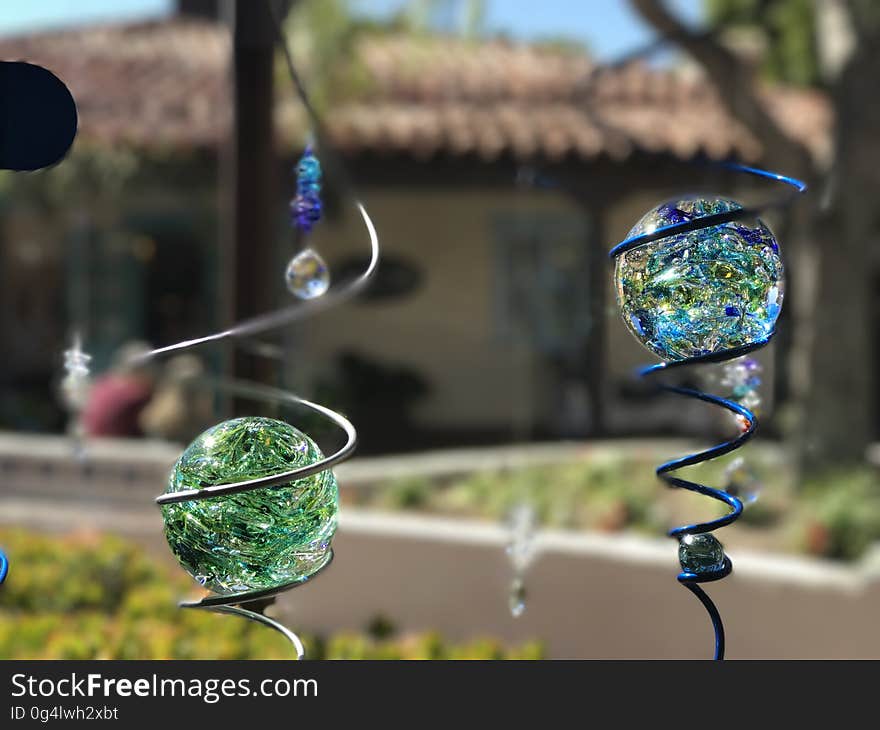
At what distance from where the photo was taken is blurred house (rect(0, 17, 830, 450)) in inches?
399

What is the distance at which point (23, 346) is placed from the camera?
12.0m

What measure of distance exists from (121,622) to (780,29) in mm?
13281

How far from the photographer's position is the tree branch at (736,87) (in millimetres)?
6637


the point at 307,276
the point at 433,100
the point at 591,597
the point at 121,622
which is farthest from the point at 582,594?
the point at 433,100

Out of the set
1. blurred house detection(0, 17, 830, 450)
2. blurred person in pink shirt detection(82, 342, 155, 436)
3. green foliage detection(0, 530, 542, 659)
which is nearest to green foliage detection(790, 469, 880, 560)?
green foliage detection(0, 530, 542, 659)

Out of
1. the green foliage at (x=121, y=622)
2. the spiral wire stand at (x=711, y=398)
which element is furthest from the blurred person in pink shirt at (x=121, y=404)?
the spiral wire stand at (x=711, y=398)

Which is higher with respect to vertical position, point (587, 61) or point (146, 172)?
point (587, 61)

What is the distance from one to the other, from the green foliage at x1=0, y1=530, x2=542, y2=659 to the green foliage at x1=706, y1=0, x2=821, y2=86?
11.5 metres

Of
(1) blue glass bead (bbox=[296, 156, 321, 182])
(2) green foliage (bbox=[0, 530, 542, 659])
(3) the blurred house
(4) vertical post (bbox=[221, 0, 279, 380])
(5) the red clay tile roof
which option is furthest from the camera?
(3) the blurred house

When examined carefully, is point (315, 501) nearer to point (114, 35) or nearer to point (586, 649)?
point (586, 649)

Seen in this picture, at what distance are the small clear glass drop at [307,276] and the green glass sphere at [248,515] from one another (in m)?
0.42

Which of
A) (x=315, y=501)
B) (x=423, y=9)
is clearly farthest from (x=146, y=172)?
(x=315, y=501)

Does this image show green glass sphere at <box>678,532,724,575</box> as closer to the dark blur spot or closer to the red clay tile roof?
the dark blur spot
